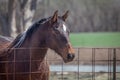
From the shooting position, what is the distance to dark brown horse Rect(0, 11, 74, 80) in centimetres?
595

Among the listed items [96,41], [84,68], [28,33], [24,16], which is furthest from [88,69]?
[96,41]

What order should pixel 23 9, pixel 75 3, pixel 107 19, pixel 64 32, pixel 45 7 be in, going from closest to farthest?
1. pixel 64 32
2. pixel 23 9
3. pixel 45 7
4. pixel 75 3
5. pixel 107 19

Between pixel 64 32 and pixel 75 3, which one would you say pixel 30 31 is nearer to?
pixel 64 32

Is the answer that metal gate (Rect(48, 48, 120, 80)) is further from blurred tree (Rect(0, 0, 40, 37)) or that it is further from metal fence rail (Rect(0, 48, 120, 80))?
blurred tree (Rect(0, 0, 40, 37))

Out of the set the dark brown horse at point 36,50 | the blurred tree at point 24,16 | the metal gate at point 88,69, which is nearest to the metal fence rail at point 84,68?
the metal gate at point 88,69

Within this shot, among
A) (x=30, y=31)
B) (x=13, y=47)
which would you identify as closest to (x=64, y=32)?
(x=30, y=31)

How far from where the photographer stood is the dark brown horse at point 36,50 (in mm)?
5953

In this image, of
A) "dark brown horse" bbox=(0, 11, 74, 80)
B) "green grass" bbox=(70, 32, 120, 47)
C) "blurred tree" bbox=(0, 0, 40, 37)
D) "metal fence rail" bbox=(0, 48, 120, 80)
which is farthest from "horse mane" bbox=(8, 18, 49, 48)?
"green grass" bbox=(70, 32, 120, 47)

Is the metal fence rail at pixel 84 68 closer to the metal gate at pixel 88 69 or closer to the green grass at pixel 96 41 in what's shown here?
the metal gate at pixel 88 69

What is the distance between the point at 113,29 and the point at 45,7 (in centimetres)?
1502

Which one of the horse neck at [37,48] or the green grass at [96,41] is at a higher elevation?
the green grass at [96,41]

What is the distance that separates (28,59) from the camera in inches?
245

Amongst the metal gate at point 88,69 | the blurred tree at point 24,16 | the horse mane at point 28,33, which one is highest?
the blurred tree at point 24,16

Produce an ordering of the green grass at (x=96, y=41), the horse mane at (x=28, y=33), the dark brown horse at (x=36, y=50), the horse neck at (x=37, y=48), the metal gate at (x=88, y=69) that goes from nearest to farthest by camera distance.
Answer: the dark brown horse at (x=36, y=50), the horse neck at (x=37, y=48), the horse mane at (x=28, y=33), the metal gate at (x=88, y=69), the green grass at (x=96, y=41)
